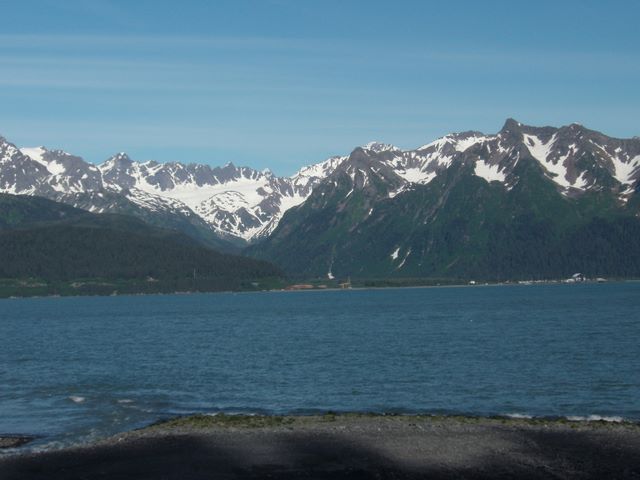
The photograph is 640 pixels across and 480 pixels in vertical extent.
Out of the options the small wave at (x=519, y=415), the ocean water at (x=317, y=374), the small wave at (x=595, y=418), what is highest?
the small wave at (x=595, y=418)

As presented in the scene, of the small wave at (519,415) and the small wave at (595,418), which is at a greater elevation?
the small wave at (595,418)

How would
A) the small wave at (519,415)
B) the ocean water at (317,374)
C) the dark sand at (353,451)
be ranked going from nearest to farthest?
the dark sand at (353,451)
the small wave at (519,415)
the ocean water at (317,374)

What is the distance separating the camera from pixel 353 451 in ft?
185

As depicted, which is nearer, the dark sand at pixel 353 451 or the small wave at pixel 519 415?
the dark sand at pixel 353 451

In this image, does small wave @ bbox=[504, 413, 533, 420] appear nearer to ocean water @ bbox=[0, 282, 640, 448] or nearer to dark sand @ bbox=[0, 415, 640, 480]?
ocean water @ bbox=[0, 282, 640, 448]

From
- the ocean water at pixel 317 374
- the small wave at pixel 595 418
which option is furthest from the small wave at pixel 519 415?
the small wave at pixel 595 418

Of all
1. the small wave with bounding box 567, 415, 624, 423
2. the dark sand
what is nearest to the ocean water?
the small wave with bounding box 567, 415, 624, 423

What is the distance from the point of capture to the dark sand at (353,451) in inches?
2012

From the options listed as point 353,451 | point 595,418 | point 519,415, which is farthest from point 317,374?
point 353,451

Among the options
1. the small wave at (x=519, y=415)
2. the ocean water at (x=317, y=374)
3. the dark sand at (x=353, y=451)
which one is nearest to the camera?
the dark sand at (x=353, y=451)

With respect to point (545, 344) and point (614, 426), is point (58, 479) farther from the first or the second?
point (545, 344)

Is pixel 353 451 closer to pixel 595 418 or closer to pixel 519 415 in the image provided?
pixel 519 415

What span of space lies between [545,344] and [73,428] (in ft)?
245

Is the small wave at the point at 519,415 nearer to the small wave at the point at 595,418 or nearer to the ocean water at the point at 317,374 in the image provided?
the ocean water at the point at 317,374
